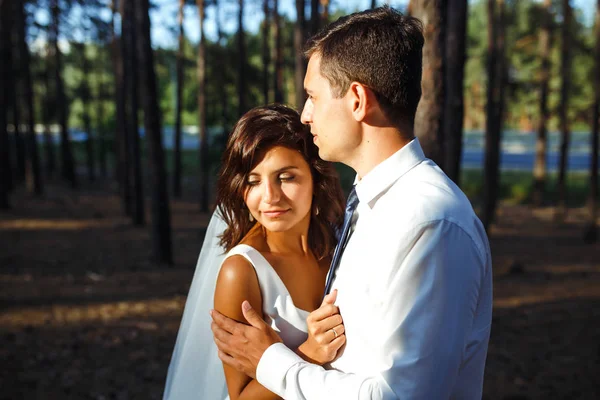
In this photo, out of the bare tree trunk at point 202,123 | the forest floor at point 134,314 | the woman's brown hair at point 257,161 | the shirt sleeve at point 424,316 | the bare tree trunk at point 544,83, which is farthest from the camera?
the bare tree trunk at point 544,83

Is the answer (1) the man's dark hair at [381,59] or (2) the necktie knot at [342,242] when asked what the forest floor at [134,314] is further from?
(1) the man's dark hair at [381,59]

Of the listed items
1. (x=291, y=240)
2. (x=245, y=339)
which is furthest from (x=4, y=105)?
(x=245, y=339)

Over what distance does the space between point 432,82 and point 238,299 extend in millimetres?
2665

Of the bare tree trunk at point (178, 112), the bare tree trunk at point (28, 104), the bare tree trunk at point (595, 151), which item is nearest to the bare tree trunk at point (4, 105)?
the bare tree trunk at point (28, 104)

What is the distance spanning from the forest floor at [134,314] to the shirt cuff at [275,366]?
14.5 feet

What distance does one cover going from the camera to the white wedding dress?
2330mm

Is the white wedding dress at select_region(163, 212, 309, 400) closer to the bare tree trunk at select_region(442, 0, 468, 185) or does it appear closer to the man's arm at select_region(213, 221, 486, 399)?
the man's arm at select_region(213, 221, 486, 399)

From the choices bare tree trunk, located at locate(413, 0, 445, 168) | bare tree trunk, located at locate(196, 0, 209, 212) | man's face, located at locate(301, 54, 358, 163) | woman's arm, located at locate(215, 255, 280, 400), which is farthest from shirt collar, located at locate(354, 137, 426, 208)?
bare tree trunk, located at locate(196, 0, 209, 212)

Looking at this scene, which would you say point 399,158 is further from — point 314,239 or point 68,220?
point 68,220

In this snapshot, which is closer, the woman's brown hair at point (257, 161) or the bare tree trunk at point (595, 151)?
the woman's brown hair at point (257, 161)

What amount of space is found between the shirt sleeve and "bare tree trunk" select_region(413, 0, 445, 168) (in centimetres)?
264

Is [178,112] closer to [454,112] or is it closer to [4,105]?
[4,105]

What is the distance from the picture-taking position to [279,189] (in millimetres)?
2439

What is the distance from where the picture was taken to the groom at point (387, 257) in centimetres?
162
